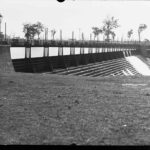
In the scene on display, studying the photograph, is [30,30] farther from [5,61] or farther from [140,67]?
[5,61]

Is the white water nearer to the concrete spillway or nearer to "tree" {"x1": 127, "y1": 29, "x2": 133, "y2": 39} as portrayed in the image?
the concrete spillway

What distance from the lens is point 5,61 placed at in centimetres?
2453

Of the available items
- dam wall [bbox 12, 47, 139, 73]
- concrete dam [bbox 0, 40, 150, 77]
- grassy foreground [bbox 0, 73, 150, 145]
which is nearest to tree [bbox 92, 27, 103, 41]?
dam wall [bbox 12, 47, 139, 73]

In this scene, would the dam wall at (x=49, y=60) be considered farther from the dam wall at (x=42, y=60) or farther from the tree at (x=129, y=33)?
the tree at (x=129, y=33)

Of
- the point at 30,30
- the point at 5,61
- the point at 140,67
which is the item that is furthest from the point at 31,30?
the point at 5,61

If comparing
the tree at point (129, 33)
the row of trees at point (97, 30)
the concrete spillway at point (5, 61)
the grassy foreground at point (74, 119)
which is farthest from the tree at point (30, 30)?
the grassy foreground at point (74, 119)

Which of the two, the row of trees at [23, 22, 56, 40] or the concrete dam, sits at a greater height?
the row of trees at [23, 22, 56, 40]

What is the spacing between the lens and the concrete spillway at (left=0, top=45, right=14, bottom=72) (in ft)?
76.5

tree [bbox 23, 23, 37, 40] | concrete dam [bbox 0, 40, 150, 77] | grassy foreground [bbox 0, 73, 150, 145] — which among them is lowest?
grassy foreground [bbox 0, 73, 150, 145]

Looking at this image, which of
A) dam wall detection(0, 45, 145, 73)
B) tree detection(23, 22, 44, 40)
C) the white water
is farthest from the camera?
tree detection(23, 22, 44, 40)

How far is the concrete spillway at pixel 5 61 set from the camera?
23.3 metres

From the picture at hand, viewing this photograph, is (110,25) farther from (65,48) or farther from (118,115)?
(118,115)

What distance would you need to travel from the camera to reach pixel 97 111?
308 inches
